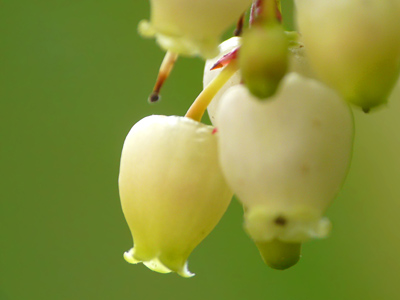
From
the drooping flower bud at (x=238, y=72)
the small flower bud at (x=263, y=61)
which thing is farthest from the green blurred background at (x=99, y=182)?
the small flower bud at (x=263, y=61)

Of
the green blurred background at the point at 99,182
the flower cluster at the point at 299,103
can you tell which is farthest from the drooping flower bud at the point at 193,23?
the green blurred background at the point at 99,182

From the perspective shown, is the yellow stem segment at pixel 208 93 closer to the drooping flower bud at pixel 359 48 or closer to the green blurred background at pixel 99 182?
the drooping flower bud at pixel 359 48

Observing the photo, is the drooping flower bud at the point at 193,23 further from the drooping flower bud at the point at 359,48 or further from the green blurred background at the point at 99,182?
the green blurred background at the point at 99,182

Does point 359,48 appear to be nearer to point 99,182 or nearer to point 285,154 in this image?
point 285,154

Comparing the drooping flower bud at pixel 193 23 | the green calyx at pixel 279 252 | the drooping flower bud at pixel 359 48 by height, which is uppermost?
the drooping flower bud at pixel 193 23

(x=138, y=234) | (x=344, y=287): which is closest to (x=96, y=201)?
(x=344, y=287)

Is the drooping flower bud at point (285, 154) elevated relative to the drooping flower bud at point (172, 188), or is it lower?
elevated

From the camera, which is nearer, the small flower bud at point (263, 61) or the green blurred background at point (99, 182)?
the small flower bud at point (263, 61)
